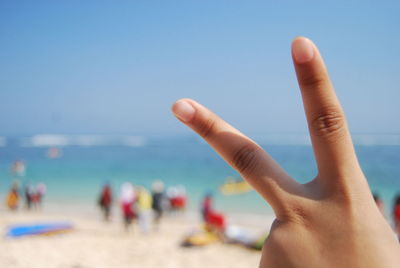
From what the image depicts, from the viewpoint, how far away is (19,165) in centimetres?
2820

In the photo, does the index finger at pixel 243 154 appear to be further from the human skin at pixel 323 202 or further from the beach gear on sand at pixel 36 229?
the beach gear on sand at pixel 36 229

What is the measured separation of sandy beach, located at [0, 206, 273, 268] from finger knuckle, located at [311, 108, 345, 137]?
6099 millimetres

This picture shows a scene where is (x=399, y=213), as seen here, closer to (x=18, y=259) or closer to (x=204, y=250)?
(x=204, y=250)

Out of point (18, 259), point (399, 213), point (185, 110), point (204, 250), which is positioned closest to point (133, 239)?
point (204, 250)

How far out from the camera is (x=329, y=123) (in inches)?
54.3

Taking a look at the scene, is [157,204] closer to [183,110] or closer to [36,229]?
[36,229]

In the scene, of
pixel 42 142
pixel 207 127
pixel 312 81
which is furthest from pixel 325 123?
pixel 42 142

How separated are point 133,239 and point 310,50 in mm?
8987

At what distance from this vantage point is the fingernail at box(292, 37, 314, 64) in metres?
1.22

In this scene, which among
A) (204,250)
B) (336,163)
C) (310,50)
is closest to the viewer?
(310,50)

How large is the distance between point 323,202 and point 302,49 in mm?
548

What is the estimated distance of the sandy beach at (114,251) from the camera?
6.80m

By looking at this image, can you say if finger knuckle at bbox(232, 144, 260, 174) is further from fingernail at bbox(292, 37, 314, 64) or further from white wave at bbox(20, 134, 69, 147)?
white wave at bbox(20, 134, 69, 147)

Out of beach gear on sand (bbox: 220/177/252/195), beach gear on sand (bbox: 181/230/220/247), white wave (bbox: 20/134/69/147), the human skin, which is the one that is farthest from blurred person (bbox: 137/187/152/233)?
white wave (bbox: 20/134/69/147)
